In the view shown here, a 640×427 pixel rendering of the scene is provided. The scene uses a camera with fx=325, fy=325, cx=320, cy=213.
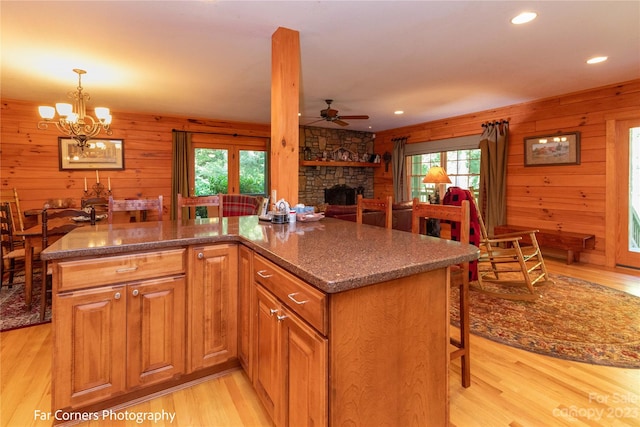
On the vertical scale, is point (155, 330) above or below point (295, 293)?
below

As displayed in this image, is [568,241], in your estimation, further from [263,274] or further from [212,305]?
[212,305]

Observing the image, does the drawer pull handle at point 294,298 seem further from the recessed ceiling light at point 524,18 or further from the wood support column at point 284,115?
the recessed ceiling light at point 524,18

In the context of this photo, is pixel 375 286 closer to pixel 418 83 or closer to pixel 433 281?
pixel 433 281

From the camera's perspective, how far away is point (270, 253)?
4.55ft

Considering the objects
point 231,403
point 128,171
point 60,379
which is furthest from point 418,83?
point 128,171

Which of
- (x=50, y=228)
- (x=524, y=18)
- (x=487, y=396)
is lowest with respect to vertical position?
(x=487, y=396)

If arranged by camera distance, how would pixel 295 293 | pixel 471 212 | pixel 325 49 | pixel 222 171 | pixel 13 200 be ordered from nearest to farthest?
pixel 295 293 < pixel 325 49 < pixel 471 212 < pixel 13 200 < pixel 222 171

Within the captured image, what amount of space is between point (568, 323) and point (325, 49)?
10.2 feet

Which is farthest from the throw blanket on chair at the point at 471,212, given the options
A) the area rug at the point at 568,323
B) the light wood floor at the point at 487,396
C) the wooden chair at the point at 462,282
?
the wooden chair at the point at 462,282

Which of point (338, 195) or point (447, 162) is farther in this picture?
point (338, 195)

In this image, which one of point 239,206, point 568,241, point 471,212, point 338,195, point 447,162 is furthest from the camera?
point 338,195

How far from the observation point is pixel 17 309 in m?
2.90

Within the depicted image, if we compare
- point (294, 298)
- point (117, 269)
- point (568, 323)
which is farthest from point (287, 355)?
point (568, 323)

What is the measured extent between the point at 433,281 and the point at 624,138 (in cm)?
463
